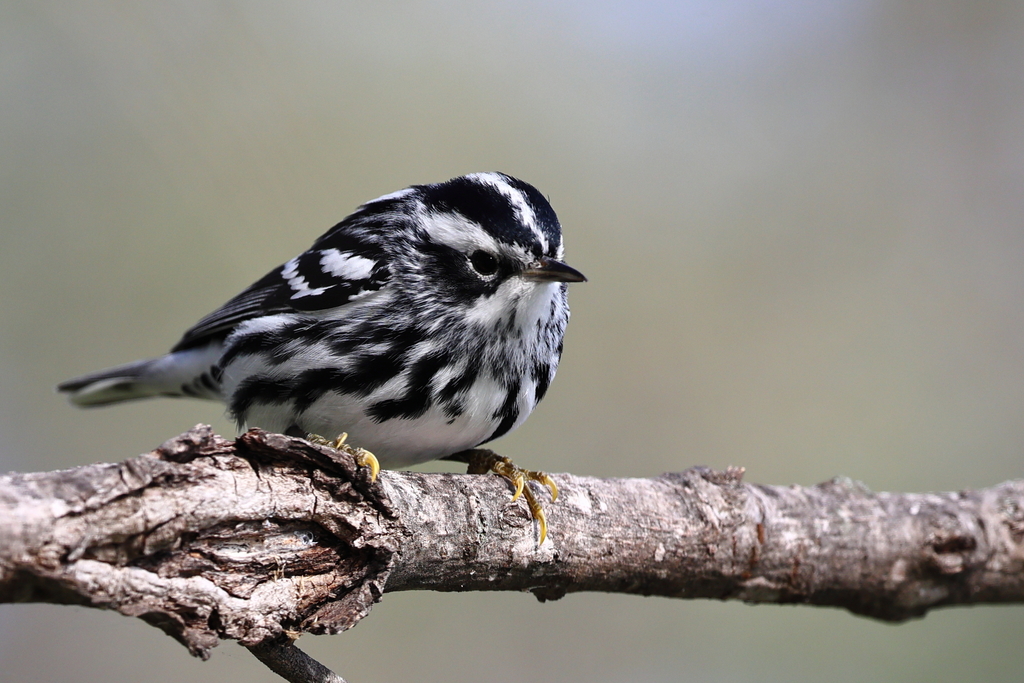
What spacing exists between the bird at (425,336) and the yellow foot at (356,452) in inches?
0.9

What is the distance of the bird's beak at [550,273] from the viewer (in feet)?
10.2

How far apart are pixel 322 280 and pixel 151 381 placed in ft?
5.32

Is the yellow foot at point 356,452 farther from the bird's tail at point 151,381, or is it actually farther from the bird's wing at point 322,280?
the bird's tail at point 151,381

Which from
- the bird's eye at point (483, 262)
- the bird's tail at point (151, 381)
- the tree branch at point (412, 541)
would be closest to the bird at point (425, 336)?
the bird's eye at point (483, 262)

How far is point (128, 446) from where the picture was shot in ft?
21.6

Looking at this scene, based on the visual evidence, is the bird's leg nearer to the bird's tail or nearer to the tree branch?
the tree branch

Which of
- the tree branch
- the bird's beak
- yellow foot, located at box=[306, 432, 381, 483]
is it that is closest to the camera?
the tree branch

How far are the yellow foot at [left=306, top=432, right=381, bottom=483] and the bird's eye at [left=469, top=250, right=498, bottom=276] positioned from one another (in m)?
0.84

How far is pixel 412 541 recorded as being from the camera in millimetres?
2648

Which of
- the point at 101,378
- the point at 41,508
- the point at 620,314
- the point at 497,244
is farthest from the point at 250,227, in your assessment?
the point at 41,508

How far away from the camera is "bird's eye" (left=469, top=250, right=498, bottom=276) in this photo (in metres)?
3.33

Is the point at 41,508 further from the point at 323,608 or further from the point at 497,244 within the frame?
the point at 497,244

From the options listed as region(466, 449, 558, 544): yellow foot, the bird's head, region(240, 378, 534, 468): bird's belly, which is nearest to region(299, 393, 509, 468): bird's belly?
region(240, 378, 534, 468): bird's belly

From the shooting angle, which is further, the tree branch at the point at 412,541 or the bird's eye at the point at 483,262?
the bird's eye at the point at 483,262
